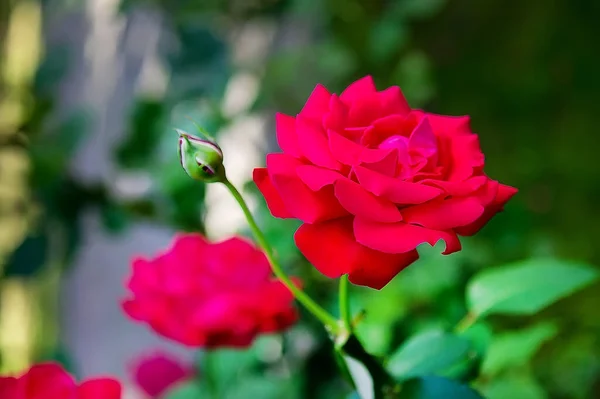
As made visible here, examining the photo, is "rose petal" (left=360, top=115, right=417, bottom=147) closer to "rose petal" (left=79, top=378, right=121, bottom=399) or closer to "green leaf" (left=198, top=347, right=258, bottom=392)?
"rose petal" (left=79, top=378, right=121, bottom=399)

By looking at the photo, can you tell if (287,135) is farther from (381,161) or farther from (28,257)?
(28,257)

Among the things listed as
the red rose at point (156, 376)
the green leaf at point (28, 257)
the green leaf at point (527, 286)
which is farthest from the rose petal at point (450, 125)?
the green leaf at point (28, 257)

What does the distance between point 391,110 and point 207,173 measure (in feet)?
0.26

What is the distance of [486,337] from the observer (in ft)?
0.99

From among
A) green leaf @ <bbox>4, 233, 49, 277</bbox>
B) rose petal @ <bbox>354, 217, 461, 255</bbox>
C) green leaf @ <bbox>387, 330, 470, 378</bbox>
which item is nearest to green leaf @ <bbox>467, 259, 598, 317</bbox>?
green leaf @ <bbox>387, 330, 470, 378</bbox>

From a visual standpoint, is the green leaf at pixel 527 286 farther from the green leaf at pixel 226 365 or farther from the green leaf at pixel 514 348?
the green leaf at pixel 226 365

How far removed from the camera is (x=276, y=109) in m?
0.87

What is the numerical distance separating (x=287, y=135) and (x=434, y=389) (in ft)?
0.41

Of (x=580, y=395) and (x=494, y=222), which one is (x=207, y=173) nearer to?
(x=494, y=222)

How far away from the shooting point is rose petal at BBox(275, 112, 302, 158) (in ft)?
0.63

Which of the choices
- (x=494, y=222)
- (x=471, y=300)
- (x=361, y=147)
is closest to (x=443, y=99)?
(x=494, y=222)

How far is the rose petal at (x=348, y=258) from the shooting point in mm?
174

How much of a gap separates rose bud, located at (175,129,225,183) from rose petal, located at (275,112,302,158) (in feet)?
0.08

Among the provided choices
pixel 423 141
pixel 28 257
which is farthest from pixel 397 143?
pixel 28 257
